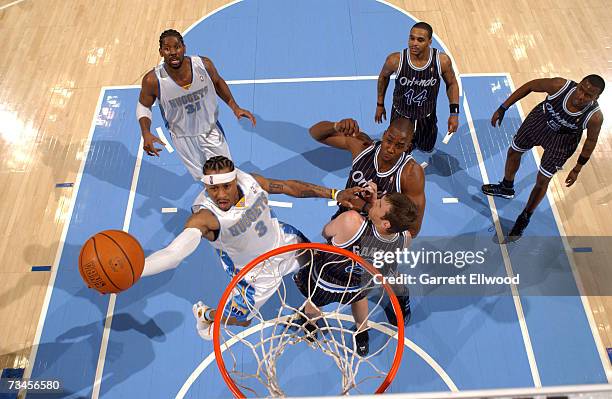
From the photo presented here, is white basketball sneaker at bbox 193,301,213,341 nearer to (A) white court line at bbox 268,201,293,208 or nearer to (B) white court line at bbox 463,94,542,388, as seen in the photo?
(A) white court line at bbox 268,201,293,208

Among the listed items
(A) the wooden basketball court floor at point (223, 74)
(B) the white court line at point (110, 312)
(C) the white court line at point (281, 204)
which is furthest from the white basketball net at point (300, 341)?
(B) the white court line at point (110, 312)

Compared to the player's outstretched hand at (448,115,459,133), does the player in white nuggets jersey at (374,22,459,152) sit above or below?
above

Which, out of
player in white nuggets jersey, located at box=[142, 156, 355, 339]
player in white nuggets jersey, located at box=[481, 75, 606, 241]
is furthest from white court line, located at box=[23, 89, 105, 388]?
player in white nuggets jersey, located at box=[481, 75, 606, 241]

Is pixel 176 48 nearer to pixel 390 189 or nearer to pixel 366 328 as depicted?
pixel 390 189

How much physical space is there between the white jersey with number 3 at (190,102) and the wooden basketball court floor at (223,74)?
1.00 meters

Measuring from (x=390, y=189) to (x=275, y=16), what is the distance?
4.70 metres

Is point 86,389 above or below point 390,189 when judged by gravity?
below

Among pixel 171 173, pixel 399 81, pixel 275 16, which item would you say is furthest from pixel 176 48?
pixel 275 16

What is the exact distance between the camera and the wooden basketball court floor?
5.76 m

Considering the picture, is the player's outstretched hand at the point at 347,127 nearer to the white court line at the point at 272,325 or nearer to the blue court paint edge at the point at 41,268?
the white court line at the point at 272,325

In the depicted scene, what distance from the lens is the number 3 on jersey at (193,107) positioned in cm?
539

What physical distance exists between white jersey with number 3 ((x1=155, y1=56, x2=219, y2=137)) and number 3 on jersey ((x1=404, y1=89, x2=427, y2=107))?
206 centimetres

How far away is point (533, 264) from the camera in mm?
5609

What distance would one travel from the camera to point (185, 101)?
5359mm
